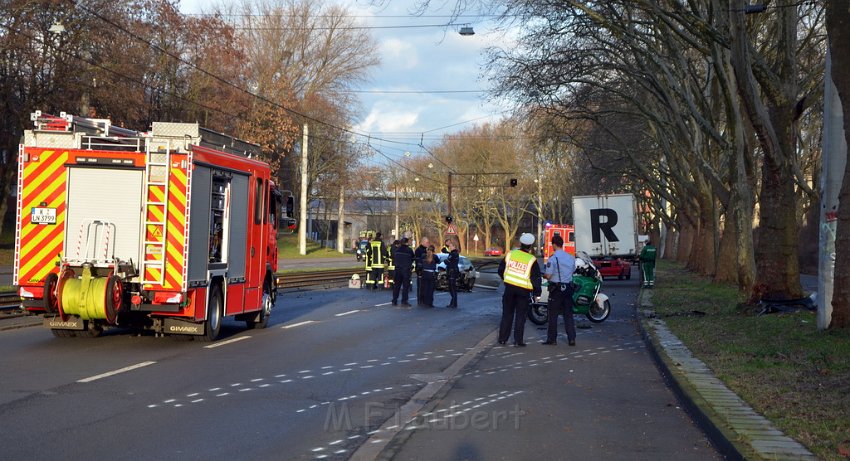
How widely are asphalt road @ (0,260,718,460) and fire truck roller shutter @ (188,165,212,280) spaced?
121 cm

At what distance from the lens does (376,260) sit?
1175 inches

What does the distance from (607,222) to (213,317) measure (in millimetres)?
28332

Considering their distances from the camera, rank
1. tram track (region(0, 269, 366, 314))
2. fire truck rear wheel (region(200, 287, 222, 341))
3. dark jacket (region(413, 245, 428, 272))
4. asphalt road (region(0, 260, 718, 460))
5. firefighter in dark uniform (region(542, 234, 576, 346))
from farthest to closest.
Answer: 1. tram track (region(0, 269, 366, 314))
2. dark jacket (region(413, 245, 428, 272))
3. firefighter in dark uniform (region(542, 234, 576, 346))
4. fire truck rear wheel (region(200, 287, 222, 341))
5. asphalt road (region(0, 260, 718, 460))

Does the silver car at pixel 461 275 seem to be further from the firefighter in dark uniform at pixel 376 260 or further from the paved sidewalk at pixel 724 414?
the paved sidewalk at pixel 724 414

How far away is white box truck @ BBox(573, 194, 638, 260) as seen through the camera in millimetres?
40781

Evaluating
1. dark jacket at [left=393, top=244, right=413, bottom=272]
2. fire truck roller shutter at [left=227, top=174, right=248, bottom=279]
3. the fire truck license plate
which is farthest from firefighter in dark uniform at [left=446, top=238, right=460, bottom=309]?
the fire truck license plate

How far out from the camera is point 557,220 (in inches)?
3319

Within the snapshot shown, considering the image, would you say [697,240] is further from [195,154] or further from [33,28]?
[195,154]

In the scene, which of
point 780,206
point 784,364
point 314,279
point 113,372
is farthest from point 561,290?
point 314,279

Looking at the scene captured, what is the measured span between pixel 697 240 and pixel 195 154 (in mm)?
35350

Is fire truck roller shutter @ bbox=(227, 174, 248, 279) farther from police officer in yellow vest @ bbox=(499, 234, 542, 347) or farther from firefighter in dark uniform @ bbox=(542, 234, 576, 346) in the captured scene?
firefighter in dark uniform @ bbox=(542, 234, 576, 346)

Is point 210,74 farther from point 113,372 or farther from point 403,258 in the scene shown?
point 113,372

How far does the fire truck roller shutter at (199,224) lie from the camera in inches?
537

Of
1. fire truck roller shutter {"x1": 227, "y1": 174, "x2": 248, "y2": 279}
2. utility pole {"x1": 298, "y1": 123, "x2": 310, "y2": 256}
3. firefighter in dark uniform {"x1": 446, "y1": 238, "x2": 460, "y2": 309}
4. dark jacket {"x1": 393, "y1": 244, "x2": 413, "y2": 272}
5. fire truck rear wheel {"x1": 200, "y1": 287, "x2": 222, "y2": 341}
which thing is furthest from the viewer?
utility pole {"x1": 298, "y1": 123, "x2": 310, "y2": 256}
